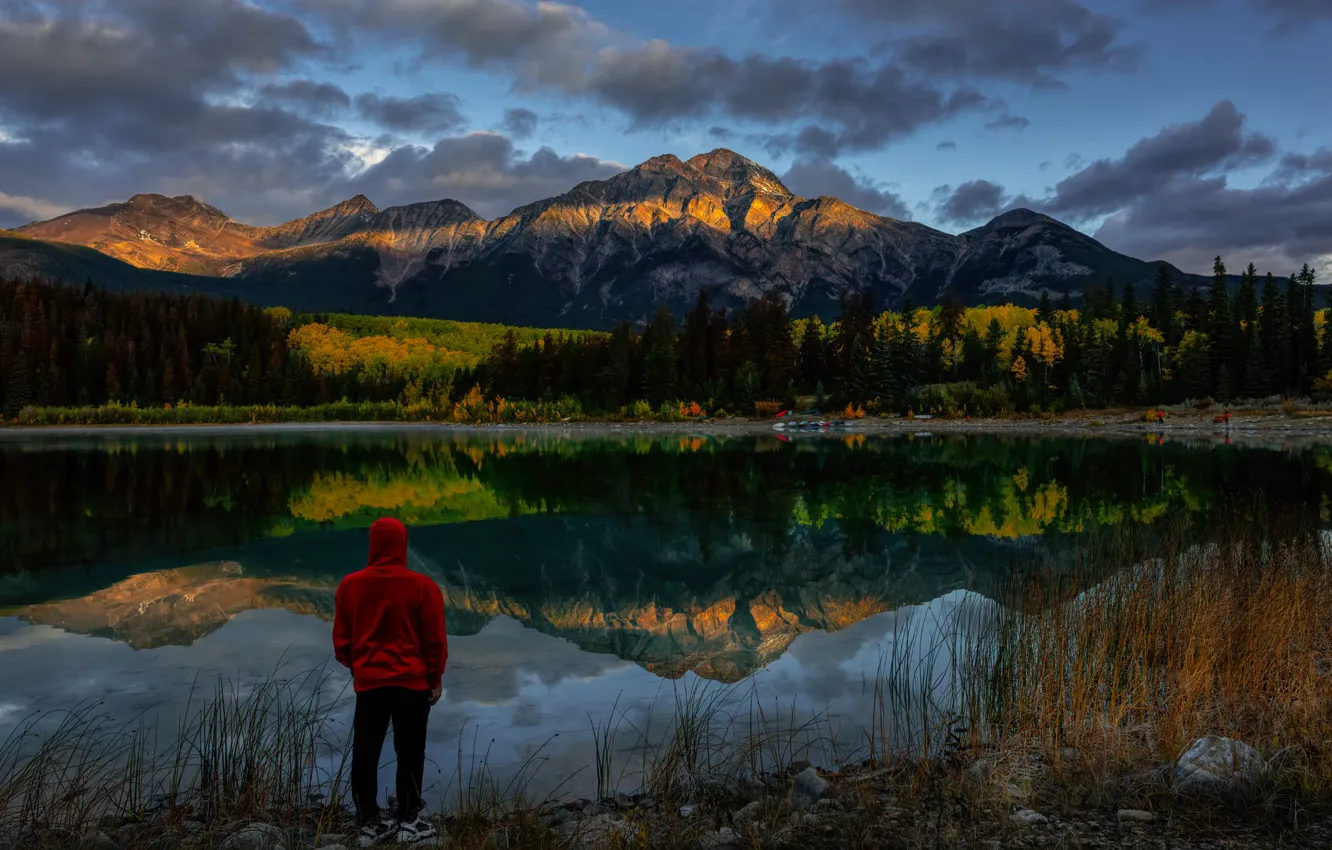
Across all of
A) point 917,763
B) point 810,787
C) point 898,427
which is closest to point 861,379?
point 898,427

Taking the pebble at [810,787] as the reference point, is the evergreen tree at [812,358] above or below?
above

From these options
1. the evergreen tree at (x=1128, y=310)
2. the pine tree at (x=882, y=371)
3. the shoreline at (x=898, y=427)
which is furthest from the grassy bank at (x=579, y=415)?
the evergreen tree at (x=1128, y=310)

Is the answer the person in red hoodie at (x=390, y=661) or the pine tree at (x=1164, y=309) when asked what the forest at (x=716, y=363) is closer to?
the pine tree at (x=1164, y=309)

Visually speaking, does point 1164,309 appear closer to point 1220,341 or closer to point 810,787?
point 1220,341

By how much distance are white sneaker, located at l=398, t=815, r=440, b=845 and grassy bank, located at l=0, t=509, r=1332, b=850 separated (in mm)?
161

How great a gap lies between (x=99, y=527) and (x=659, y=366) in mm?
76285

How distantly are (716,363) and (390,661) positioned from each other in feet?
300

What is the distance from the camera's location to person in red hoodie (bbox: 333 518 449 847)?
18.0 feet

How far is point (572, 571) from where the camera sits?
15.7m

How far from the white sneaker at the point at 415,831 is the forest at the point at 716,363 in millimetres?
77154

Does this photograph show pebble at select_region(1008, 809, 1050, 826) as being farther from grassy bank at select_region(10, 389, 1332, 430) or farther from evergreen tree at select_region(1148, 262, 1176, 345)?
evergreen tree at select_region(1148, 262, 1176, 345)

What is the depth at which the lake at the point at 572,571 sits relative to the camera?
28.7ft

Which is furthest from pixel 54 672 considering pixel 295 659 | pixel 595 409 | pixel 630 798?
pixel 595 409

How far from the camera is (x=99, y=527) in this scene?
2119 centimetres
